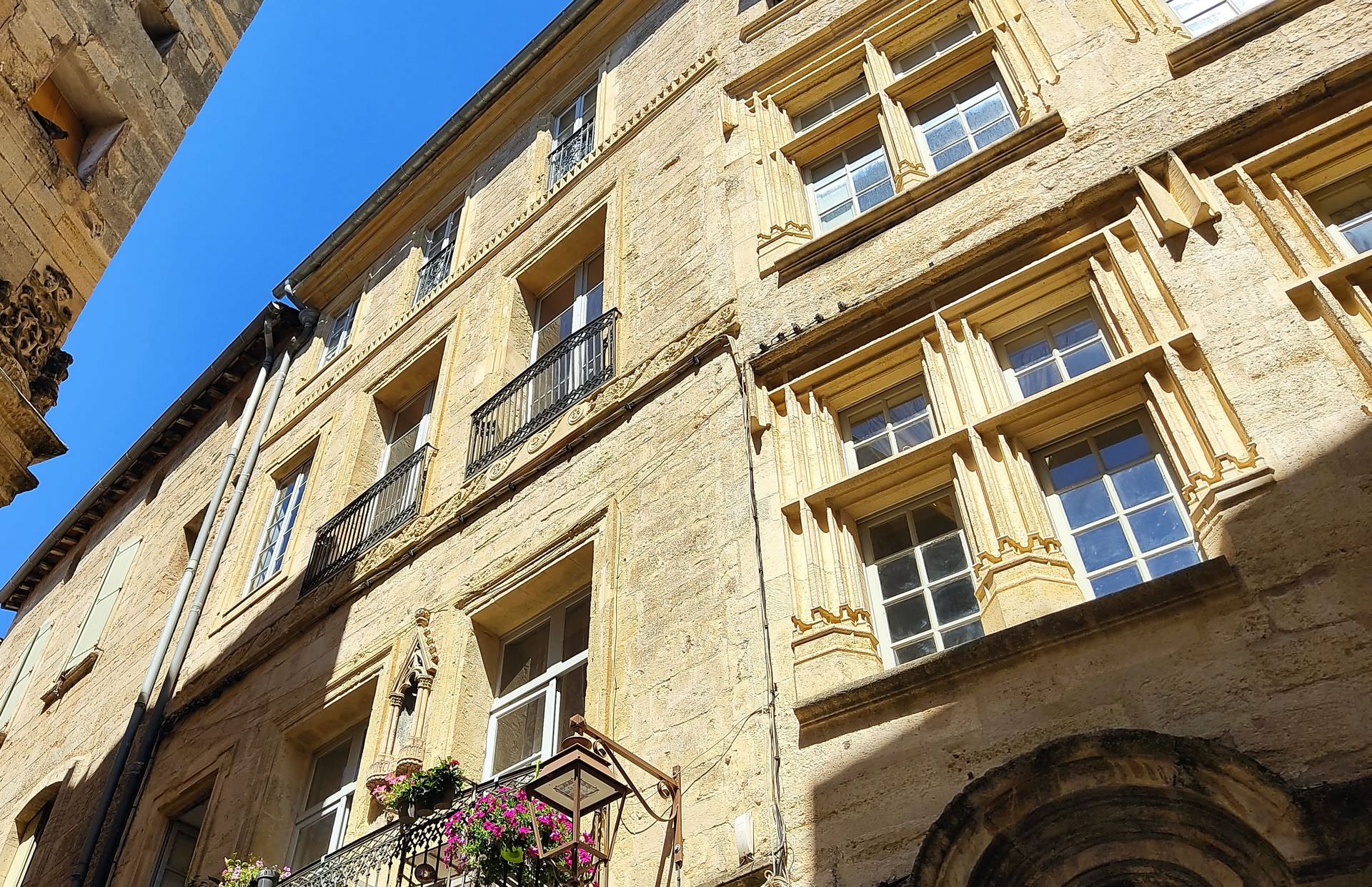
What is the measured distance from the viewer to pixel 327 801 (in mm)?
7469

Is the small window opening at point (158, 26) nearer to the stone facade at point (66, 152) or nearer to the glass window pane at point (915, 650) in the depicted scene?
the stone facade at point (66, 152)

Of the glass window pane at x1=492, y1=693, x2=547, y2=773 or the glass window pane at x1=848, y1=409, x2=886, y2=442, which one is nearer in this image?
the glass window pane at x1=848, y1=409, x2=886, y2=442

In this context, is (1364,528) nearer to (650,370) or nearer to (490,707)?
(650,370)

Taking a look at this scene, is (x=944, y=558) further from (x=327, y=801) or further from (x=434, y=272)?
(x=434, y=272)

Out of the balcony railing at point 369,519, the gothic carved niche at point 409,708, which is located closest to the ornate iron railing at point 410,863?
the gothic carved niche at point 409,708

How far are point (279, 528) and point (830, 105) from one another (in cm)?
667

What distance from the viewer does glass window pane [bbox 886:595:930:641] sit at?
5016mm

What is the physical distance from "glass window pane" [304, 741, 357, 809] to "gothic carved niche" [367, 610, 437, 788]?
837 mm

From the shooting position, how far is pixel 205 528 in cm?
1134

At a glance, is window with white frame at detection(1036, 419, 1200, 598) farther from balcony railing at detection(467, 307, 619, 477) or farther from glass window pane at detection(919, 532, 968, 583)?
balcony railing at detection(467, 307, 619, 477)

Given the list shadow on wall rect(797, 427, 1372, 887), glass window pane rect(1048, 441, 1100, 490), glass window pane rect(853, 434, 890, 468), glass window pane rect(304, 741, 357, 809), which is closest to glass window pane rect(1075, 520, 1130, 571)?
glass window pane rect(1048, 441, 1100, 490)

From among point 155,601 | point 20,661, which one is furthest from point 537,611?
point 20,661

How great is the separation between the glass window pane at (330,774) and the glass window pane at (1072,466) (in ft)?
16.3

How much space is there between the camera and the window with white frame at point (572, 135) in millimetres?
10758
